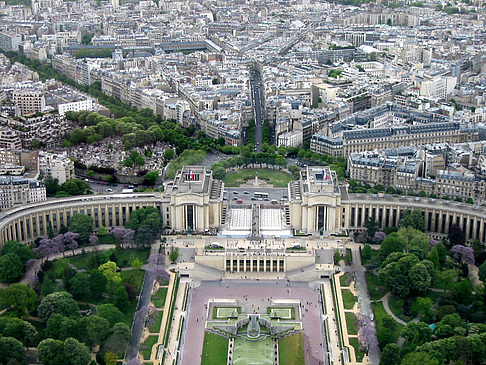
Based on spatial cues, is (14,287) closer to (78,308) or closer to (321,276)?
(78,308)

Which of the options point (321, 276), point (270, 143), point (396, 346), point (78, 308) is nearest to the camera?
point (396, 346)

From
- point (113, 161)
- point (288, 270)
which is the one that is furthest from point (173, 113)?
point (288, 270)

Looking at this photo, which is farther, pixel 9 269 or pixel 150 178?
pixel 150 178

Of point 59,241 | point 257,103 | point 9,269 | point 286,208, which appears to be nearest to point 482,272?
point 286,208

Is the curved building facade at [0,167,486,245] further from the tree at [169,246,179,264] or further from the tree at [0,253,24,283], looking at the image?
the tree at [0,253,24,283]

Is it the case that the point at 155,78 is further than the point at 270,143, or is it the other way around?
the point at 155,78

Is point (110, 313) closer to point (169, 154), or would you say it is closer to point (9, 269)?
point (9, 269)

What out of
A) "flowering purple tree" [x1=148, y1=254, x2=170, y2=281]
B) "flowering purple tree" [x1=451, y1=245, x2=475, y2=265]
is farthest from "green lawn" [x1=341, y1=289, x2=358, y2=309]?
"flowering purple tree" [x1=148, y1=254, x2=170, y2=281]
